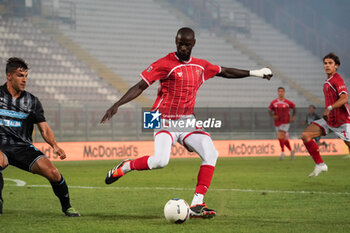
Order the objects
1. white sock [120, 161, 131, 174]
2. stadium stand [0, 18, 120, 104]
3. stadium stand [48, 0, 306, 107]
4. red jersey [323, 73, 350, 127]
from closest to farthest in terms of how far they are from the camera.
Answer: white sock [120, 161, 131, 174] → red jersey [323, 73, 350, 127] → stadium stand [0, 18, 120, 104] → stadium stand [48, 0, 306, 107]

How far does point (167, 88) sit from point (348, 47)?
27.1 m

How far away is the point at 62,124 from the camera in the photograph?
67.3 ft

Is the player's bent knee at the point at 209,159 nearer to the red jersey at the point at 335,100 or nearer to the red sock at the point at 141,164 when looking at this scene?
the red sock at the point at 141,164

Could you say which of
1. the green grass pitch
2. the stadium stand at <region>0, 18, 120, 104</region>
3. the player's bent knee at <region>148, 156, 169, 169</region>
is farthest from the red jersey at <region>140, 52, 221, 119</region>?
the stadium stand at <region>0, 18, 120, 104</region>

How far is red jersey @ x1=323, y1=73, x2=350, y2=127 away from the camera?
9.77 m

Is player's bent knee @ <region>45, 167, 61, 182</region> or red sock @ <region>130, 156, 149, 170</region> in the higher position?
red sock @ <region>130, 156, 149, 170</region>

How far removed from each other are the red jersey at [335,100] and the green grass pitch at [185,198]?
3.83ft

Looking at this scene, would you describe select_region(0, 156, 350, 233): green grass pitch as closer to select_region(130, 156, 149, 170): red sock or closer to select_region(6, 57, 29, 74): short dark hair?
select_region(130, 156, 149, 170): red sock

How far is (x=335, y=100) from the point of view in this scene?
9922 millimetres

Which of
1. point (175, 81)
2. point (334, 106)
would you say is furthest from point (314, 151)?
point (175, 81)

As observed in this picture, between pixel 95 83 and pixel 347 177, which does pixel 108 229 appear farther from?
pixel 95 83

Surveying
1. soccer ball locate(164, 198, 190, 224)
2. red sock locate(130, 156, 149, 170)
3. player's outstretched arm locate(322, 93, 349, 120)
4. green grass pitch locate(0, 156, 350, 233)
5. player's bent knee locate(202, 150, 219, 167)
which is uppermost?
player's outstretched arm locate(322, 93, 349, 120)

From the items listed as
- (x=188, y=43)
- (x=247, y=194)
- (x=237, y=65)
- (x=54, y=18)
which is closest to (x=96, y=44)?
(x=54, y=18)

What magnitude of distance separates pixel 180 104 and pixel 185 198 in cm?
214
